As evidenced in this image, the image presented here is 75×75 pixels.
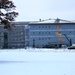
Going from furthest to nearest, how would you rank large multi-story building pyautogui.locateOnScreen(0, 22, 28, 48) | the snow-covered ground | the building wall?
large multi-story building pyautogui.locateOnScreen(0, 22, 28, 48) < the building wall < the snow-covered ground

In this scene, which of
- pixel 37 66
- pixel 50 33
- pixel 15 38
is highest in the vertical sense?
pixel 50 33

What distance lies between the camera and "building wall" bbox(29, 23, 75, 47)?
288ft

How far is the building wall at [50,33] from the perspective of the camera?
87812 mm

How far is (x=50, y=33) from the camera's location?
3484 inches

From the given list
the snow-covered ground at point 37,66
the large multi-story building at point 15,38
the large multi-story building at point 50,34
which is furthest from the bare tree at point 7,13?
the large multi-story building at point 15,38

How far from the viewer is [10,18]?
1978 centimetres

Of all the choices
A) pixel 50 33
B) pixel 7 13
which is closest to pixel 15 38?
pixel 50 33

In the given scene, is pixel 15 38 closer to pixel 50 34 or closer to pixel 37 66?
pixel 50 34

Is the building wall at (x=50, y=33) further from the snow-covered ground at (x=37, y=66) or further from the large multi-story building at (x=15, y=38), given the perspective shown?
the snow-covered ground at (x=37, y=66)

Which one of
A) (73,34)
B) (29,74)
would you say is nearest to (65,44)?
(73,34)

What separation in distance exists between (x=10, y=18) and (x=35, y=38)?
68938 mm

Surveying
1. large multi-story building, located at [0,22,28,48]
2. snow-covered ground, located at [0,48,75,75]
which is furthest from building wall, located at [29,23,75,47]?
snow-covered ground, located at [0,48,75,75]

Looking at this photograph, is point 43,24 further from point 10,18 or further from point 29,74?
point 29,74

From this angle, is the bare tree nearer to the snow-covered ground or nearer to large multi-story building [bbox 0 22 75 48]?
the snow-covered ground
